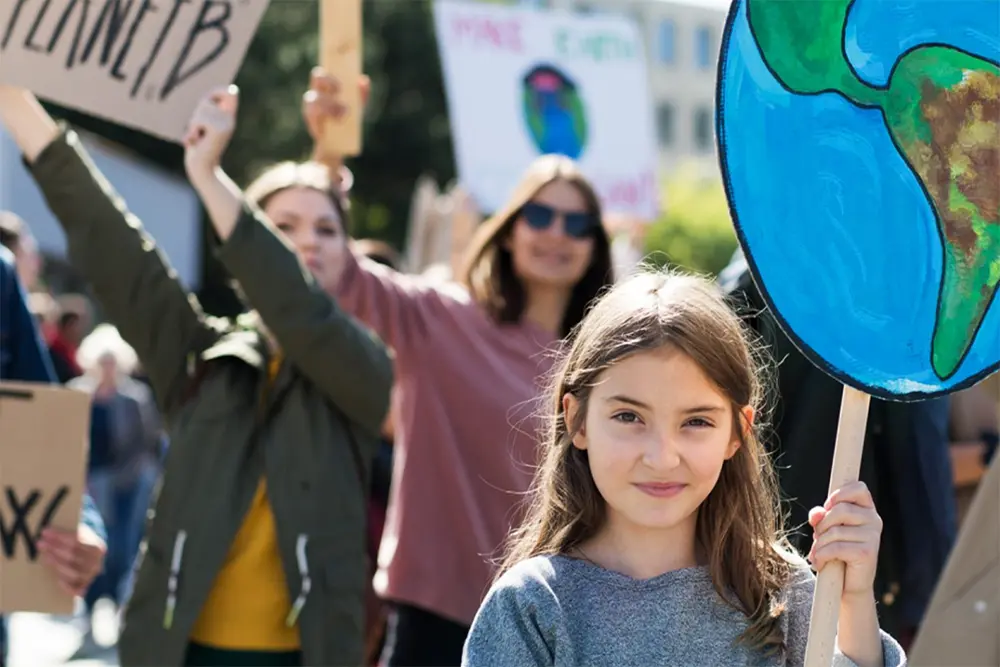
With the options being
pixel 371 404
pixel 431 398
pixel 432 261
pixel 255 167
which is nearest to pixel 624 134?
pixel 432 261

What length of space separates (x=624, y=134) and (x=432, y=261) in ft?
6.26

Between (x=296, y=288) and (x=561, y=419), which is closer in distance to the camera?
(x=561, y=419)

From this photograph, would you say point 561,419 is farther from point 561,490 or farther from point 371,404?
point 371,404

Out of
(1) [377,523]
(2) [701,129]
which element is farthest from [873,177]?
(2) [701,129]

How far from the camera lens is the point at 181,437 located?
11.9ft

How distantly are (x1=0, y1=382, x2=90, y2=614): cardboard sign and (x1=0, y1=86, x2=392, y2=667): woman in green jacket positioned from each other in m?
0.19

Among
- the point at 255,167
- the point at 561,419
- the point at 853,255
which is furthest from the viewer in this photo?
the point at 255,167

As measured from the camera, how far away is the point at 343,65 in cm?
447

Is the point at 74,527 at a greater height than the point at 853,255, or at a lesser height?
→ lesser

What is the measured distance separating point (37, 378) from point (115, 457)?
6039 millimetres

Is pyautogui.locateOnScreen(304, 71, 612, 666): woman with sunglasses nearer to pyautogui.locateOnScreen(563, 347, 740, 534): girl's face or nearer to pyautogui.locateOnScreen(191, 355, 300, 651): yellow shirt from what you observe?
pyautogui.locateOnScreen(191, 355, 300, 651): yellow shirt

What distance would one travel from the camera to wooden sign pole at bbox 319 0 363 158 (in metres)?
4.38

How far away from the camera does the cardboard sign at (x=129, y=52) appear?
11.2 ft

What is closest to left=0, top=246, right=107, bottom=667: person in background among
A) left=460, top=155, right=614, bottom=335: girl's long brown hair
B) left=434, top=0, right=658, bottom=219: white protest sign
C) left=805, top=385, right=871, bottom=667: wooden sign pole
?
left=460, top=155, right=614, bottom=335: girl's long brown hair
